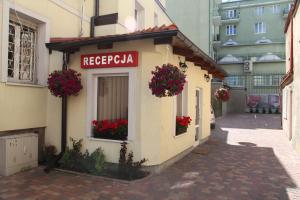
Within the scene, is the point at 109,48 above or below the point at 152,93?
above

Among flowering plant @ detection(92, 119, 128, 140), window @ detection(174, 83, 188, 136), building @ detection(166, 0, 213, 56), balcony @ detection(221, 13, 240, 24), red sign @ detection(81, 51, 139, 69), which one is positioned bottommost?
flowering plant @ detection(92, 119, 128, 140)

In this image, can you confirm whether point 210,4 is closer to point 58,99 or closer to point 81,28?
point 81,28

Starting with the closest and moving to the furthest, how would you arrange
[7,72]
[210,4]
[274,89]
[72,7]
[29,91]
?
[7,72]
[29,91]
[72,7]
[210,4]
[274,89]

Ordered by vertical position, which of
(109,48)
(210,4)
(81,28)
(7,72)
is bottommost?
(7,72)

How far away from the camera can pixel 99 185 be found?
560 cm

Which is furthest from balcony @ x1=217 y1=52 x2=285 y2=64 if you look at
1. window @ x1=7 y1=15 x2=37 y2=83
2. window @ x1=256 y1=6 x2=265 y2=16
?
window @ x1=7 y1=15 x2=37 y2=83

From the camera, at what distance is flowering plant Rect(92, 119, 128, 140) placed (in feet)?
21.4

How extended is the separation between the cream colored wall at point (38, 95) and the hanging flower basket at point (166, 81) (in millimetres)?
3026

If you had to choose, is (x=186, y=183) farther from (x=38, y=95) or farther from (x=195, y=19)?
(x=195, y=19)

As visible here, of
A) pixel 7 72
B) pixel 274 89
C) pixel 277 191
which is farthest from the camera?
pixel 274 89

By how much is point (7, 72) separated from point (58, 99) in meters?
1.45

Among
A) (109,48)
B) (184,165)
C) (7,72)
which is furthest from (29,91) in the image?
(184,165)

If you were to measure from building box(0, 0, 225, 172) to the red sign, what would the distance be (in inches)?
1.1

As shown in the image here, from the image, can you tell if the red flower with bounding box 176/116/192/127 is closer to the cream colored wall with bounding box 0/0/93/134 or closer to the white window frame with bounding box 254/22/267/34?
the cream colored wall with bounding box 0/0/93/134
